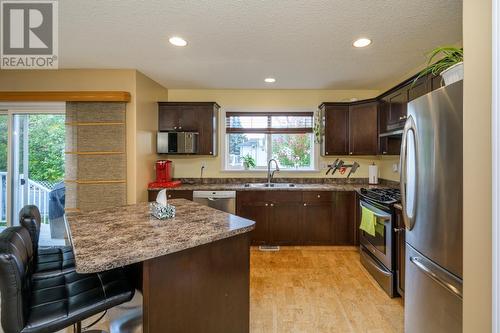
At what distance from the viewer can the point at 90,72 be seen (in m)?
3.30

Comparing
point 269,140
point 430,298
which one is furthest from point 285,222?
point 430,298

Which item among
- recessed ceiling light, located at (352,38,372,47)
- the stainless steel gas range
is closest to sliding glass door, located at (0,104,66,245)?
recessed ceiling light, located at (352,38,372,47)

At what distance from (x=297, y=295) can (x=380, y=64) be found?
2.85 metres

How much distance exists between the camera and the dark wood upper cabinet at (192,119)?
402cm

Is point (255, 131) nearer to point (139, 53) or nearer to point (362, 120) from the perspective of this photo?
point (362, 120)

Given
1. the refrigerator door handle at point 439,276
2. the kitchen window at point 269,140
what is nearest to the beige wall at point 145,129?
the kitchen window at point 269,140

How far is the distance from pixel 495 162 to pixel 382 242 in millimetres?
2042

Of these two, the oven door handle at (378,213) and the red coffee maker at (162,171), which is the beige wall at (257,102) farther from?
the oven door handle at (378,213)

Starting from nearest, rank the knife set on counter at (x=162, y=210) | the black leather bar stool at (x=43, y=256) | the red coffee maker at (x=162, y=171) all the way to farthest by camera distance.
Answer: the black leather bar stool at (x=43, y=256), the knife set on counter at (x=162, y=210), the red coffee maker at (x=162, y=171)

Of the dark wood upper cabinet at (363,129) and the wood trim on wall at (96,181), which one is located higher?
the dark wood upper cabinet at (363,129)

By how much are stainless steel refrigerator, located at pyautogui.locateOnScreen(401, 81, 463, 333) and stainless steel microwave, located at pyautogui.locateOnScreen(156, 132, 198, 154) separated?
299 cm

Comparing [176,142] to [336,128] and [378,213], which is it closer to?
[336,128]

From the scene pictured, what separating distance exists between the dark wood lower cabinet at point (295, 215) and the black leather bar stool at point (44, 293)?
2.38 m

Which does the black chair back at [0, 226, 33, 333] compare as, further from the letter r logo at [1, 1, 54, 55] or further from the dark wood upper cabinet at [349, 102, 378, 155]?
the dark wood upper cabinet at [349, 102, 378, 155]
